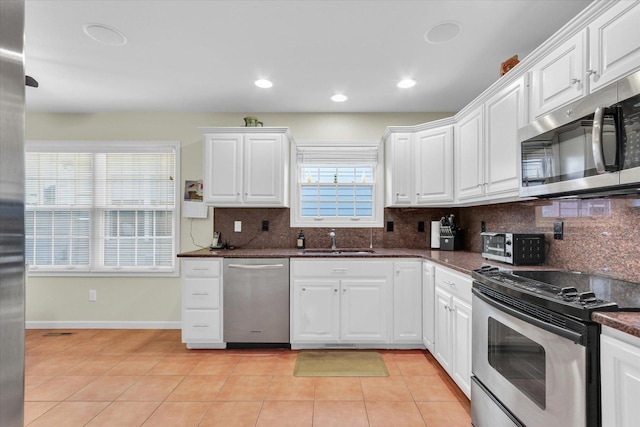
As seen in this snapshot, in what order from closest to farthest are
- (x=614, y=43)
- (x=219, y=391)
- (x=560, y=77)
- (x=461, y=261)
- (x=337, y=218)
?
(x=614, y=43) → (x=560, y=77) → (x=219, y=391) → (x=461, y=261) → (x=337, y=218)

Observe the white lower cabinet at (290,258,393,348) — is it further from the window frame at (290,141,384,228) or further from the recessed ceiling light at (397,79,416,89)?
the recessed ceiling light at (397,79,416,89)

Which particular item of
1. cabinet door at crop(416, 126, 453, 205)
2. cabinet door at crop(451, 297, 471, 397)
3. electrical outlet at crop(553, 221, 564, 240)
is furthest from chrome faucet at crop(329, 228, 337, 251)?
electrical outlet at crop(553, 221, 564, 240)

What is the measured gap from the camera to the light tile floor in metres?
2.11

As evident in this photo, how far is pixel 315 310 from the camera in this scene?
3131mm

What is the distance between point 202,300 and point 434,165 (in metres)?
2.59

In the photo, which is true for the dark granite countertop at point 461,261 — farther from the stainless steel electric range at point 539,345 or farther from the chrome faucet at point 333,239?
the chrome faucet at point 333,239

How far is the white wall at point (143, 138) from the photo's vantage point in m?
3.87

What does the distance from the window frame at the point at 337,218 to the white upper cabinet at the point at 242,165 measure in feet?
1.41

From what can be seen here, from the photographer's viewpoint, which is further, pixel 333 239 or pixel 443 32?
pixel 333 239

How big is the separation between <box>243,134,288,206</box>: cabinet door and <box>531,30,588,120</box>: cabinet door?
88.2 inches

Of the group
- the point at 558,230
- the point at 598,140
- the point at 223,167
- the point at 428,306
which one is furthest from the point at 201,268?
the point at 598,140

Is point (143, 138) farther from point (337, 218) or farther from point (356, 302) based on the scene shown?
point (356, 302)

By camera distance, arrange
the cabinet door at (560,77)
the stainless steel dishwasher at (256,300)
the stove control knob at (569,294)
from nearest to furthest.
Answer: the stove control knob at (569,294)
the cabinet door at (560,77)
the stainless steel dishwasher at (256,300)

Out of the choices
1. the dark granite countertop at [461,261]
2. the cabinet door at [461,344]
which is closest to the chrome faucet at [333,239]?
the dark granite countertop at [461,261]
